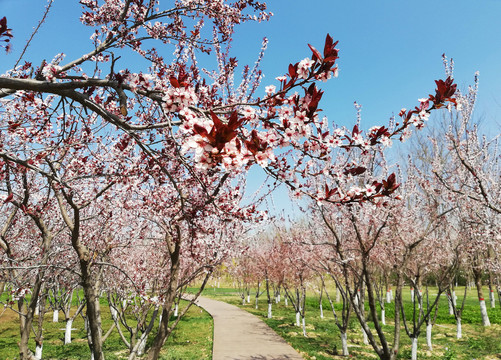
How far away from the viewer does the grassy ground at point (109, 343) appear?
10.0 m

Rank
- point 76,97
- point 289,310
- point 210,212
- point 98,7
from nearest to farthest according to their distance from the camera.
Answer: point 76,97
point 210,212
point 98,7
point 289,310

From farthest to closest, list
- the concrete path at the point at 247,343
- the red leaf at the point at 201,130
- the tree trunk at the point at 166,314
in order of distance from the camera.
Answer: the concrete path at the point at 247,343 < the tree trunk at the point at 166,314 < the red leaf at the point at 201,130

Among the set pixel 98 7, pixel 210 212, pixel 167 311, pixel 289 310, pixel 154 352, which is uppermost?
pixel 98 7

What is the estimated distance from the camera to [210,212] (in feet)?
13.5

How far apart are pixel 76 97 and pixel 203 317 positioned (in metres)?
17.4

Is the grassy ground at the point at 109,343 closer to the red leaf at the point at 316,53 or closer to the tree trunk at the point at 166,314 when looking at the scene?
the tree trunk at the point at 166,314

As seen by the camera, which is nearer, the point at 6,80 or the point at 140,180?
the point at 6,80

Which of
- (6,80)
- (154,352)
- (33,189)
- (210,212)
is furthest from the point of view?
(33,189)

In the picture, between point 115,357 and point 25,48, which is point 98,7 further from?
point 115,357

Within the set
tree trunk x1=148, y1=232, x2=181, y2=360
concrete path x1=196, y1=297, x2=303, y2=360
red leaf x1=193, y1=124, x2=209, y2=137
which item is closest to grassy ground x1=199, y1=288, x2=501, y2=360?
concrete path x1=196, y1=297, x2=303, y2=360

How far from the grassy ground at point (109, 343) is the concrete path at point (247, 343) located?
0.42m

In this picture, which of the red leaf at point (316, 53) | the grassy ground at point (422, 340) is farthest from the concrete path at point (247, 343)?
the red leaf at point (316, 53)

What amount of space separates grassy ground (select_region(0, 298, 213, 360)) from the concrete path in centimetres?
42

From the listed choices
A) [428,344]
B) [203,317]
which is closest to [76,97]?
[428,344]
